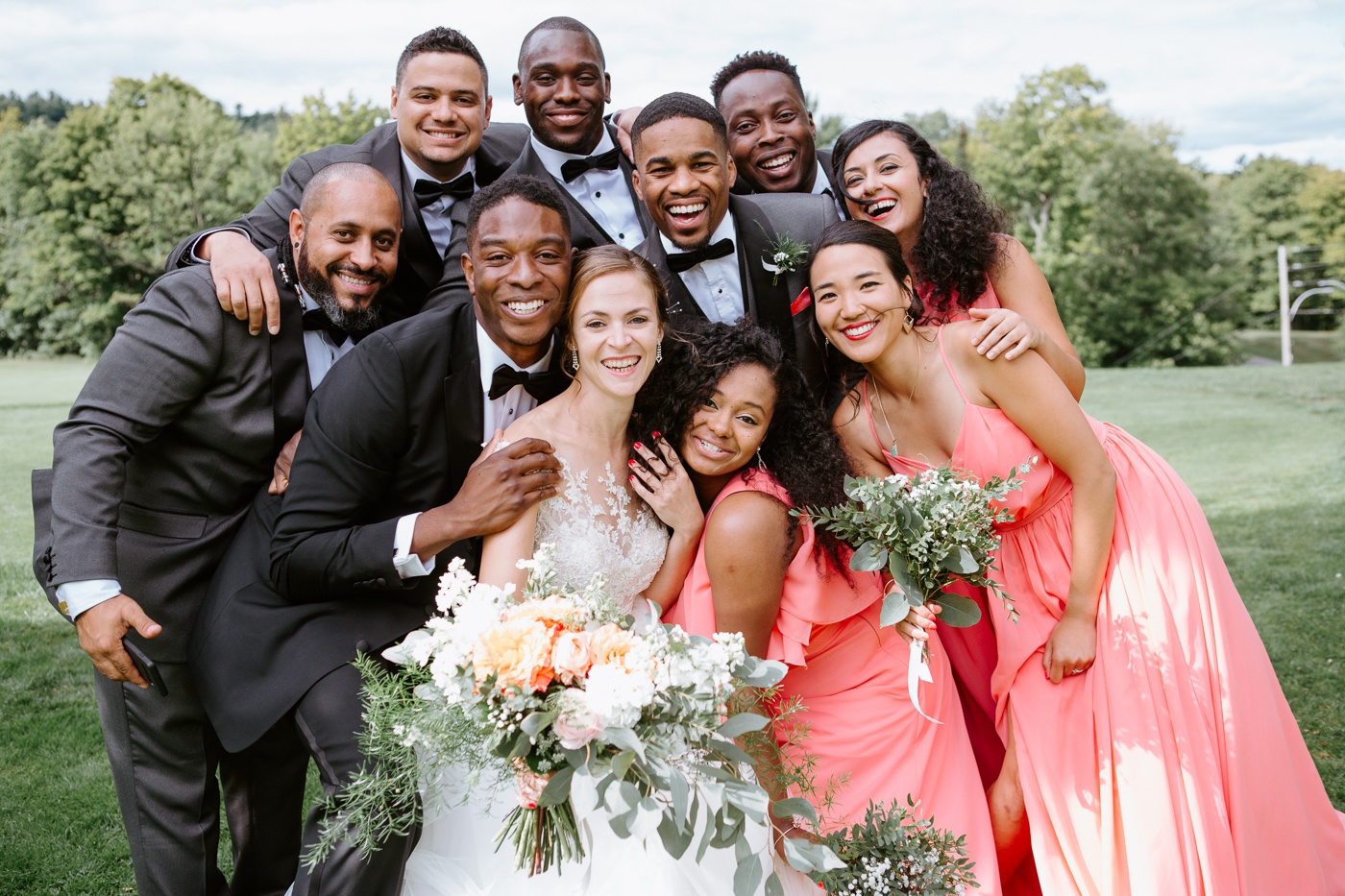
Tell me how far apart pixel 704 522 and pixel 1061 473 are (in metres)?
1.58

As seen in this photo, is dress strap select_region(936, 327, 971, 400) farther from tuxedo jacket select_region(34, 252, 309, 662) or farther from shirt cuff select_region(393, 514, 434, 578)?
tuxedo jacket select_region(34, 252, 309, 662)

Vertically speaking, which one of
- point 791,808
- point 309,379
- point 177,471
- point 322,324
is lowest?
point 791,808

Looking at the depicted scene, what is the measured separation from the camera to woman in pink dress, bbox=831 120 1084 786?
182 inches

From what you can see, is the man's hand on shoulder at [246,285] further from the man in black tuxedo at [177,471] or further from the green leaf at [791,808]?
the green leaf at [791,808]

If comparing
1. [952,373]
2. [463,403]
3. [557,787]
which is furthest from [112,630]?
[952,373]

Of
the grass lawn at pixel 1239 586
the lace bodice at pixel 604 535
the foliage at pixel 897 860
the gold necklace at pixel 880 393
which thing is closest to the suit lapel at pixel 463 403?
the lace bodice at pixel 604 535

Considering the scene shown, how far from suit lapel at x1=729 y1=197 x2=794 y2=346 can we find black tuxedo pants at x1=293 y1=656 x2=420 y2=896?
251 cm

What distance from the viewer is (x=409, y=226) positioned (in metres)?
5.09

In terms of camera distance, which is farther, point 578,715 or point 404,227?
point 404,227

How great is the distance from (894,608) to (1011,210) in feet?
165

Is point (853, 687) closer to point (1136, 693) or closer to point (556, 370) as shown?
point (1136, 693)

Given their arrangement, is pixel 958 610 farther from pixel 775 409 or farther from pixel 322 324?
pixel 322 324

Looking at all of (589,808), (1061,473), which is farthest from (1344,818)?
(589,808)

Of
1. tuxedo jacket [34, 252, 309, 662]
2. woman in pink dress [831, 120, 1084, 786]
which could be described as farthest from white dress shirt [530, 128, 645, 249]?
tuxedo jacket [34, 252, 309, 662]
